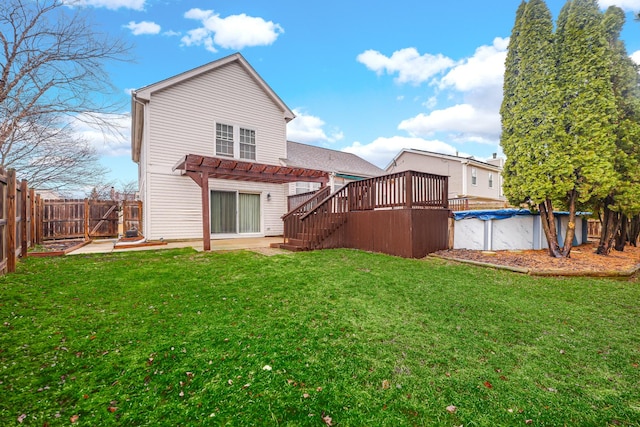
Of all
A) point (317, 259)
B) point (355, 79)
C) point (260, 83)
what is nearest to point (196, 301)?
point (317, 259)

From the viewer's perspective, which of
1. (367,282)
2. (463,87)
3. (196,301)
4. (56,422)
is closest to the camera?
(56,422)

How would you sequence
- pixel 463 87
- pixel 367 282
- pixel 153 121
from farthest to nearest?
pixel 463 87 → pixel 153 121 → pixel 367 282

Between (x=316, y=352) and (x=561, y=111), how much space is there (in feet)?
24.3

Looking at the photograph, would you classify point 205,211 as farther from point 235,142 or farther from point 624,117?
point 624,117

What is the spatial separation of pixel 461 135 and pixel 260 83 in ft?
125

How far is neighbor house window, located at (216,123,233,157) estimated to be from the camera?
1108 centimetres

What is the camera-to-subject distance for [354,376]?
2180 mm

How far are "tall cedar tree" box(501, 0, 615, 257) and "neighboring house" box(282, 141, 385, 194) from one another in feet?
24.6

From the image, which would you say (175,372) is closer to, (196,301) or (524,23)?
(196,301)

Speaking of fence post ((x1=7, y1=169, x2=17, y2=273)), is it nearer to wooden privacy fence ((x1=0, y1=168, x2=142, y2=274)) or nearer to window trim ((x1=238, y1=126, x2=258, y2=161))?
wooden privacy fence ((x1=0, y1=168, x2=142, y2=274))

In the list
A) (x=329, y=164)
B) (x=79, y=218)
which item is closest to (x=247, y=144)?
(x=329, y=164)

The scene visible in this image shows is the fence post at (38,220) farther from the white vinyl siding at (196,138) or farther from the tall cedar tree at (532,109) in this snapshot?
the tall cedar tree at (532,109)

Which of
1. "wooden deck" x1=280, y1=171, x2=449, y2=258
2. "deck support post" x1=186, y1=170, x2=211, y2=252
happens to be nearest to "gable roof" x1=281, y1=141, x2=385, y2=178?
"deck support post" x1=186, y1=170, x2=211, y2=252

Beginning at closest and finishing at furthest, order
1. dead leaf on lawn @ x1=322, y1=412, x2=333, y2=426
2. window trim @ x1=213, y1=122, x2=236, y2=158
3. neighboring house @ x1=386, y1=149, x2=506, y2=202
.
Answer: dead leaf on lawn @ x1=322, y1=412, x2=333, y2=426
window trim @ x1=213, y1=122, x2=236, y2=158
neighboring house @ x1=386, y1=149, x2=506, y2=202
